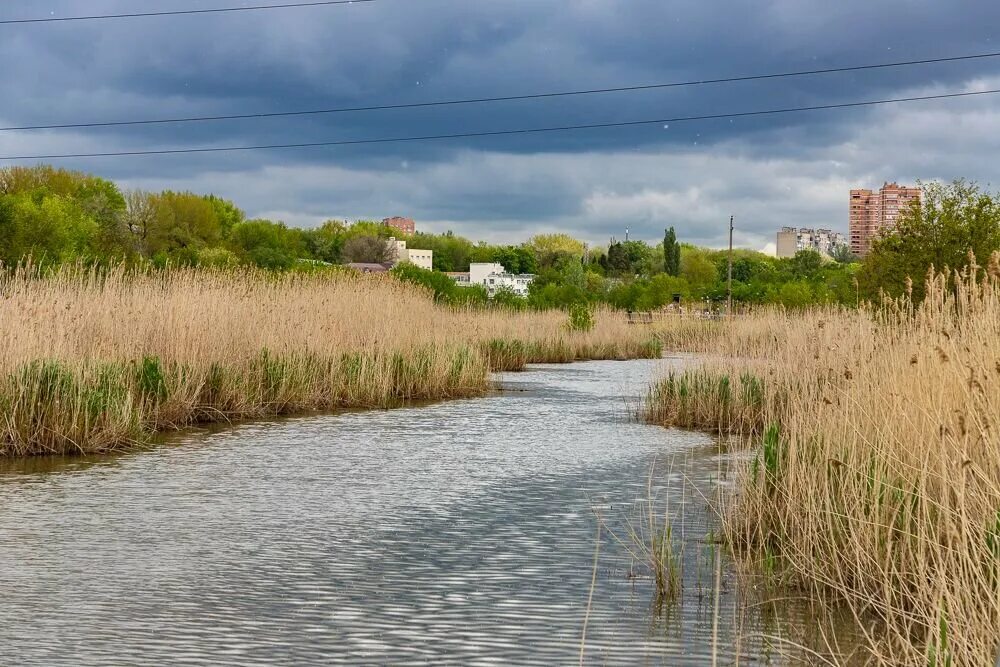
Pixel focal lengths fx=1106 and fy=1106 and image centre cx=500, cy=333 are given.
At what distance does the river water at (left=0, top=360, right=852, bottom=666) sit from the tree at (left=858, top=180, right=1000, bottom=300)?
26.7ft

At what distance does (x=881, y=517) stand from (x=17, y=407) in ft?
26.0

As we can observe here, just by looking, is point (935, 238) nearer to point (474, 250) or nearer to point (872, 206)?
point (872, 206)

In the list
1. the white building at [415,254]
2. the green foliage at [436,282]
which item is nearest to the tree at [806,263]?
the white building at [415,254]

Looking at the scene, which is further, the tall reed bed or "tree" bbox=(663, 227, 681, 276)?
"tree" bbox=(663, 227, 681, 276)

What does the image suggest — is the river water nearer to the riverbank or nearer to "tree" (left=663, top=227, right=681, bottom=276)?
the riverbank

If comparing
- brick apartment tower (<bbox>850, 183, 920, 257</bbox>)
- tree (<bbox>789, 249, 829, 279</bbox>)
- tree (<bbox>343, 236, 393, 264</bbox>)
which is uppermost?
brick apartment tower (<bbox>850, 183, 920, 257</bbox>)

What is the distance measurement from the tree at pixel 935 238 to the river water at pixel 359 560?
814cm

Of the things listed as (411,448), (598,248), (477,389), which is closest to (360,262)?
(598,248)

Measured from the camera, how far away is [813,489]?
590cm

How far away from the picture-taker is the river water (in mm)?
4746

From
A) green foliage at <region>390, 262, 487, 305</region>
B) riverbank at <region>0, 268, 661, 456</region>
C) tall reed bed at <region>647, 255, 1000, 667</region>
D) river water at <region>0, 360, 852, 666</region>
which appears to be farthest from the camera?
green foliage at <region>390, 262, 487, 305</region>

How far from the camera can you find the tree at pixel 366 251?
12381 cm

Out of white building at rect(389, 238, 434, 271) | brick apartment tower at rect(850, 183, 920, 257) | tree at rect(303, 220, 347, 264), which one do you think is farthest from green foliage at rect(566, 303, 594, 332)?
white building at rect(389, 238, 434, 271)

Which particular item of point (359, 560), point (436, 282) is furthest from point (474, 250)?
point (359, 560)
